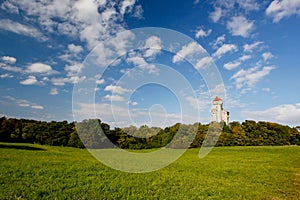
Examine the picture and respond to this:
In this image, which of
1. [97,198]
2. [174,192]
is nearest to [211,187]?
[174,192]

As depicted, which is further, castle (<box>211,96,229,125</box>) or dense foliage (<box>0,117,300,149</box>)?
castle (<box>211,96,229,125</box>)

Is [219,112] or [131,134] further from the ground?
[219,112]

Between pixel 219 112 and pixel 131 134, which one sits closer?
pixel 131 134

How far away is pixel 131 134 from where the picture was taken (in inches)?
2827

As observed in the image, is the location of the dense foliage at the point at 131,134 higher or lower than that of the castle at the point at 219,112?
lower

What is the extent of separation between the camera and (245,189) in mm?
14773

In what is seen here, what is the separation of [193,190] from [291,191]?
609cm

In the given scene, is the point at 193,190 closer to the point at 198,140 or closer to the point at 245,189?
the point at 245,189

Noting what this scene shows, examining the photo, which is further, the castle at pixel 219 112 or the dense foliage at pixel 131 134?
the castle at pixel 219 112

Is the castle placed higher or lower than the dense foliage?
higher

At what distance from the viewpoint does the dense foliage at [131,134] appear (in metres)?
70.3

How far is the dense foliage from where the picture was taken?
70312 millimetres

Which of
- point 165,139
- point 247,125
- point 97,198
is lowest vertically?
point 97,198

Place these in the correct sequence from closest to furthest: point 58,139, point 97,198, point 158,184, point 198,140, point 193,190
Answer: point 97,198 → point 193,190 → point 158,184 → point 58,139 → point 198,140
